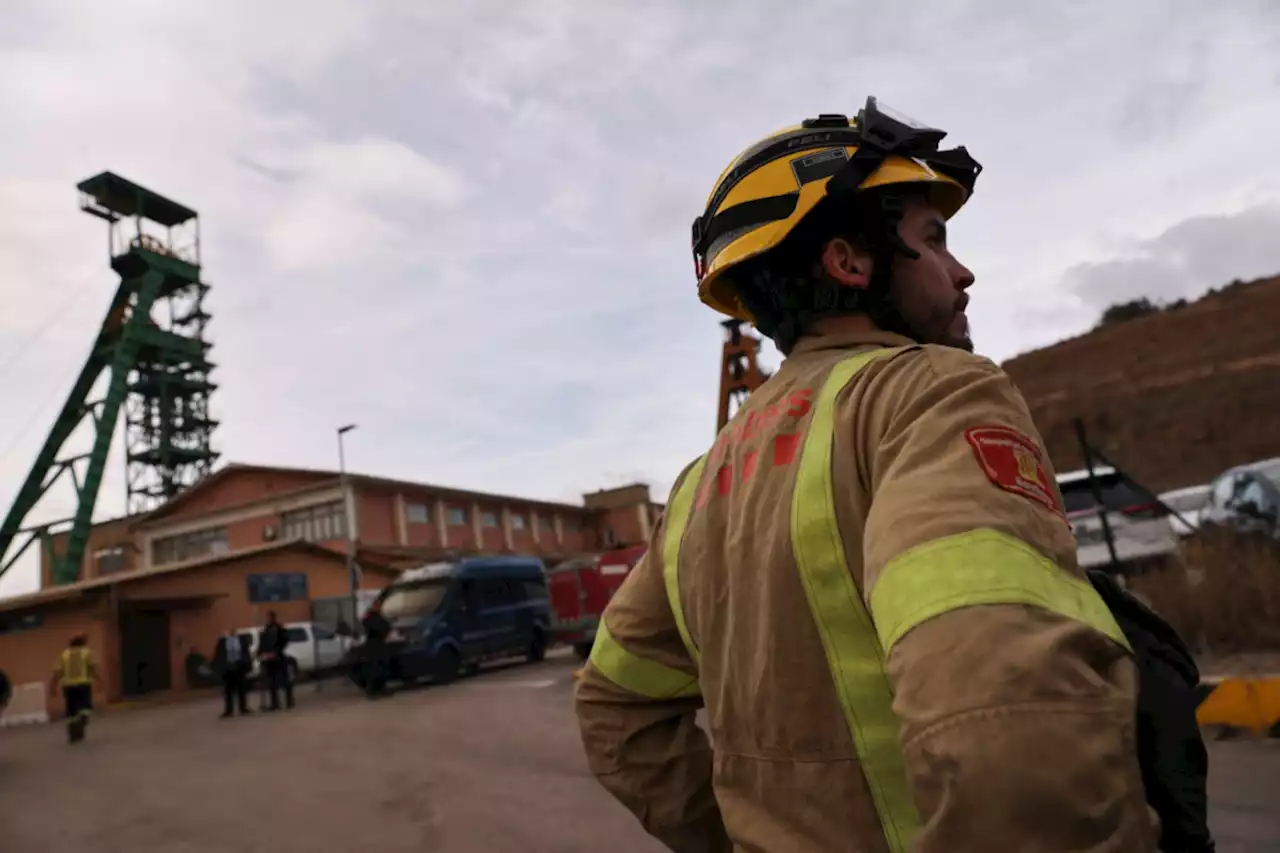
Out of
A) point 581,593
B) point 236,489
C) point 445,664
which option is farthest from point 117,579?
point 236,489

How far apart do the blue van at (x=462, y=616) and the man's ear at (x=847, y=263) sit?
17.7 meters

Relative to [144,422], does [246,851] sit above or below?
below

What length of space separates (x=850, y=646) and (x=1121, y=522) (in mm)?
11164

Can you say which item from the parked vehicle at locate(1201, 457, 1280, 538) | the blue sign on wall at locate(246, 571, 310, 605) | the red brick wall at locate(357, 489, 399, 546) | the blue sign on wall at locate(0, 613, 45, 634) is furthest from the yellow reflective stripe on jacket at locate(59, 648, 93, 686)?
the red brick wall at locate(357, 489, 399, 546)

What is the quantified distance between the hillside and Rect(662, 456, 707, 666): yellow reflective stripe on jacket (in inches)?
1598

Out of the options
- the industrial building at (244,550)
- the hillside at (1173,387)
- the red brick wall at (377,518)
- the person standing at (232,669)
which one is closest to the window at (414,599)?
the person standing at (232,669)

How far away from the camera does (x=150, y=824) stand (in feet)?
25.5

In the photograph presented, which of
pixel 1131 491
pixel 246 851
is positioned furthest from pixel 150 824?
pixel 1131 491

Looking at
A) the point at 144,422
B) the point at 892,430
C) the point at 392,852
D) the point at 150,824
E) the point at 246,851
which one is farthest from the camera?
the point at 144,422

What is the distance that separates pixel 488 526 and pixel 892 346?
43767mm

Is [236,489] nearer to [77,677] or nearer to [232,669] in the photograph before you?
[232,669]

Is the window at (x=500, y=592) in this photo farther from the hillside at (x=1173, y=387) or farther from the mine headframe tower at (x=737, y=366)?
the hillside at (x=1173, y=387)

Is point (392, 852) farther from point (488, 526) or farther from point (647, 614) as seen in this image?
point (488, 526)

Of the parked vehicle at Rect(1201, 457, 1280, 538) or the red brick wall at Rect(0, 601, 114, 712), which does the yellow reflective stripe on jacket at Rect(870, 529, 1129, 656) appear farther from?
the red brick wall at Rect(0, 601, 114, 712)
